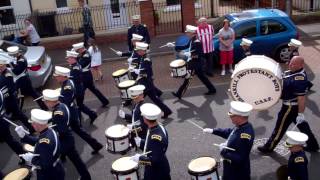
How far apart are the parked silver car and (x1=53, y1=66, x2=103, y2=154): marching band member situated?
3.73 meters

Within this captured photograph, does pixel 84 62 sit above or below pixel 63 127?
above

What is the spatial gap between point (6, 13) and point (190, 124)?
12.0 m

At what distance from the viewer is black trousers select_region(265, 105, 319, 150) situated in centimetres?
855

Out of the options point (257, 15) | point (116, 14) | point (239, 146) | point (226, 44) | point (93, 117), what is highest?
point (257, 15)

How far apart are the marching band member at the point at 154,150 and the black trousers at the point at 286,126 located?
268cm

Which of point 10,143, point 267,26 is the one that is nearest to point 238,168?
point 10,143

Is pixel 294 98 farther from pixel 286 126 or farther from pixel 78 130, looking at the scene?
pixel 78 130

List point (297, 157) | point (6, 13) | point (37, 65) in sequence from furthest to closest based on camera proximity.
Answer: point (6, 13) → point (37, 65) → point (297, 157)

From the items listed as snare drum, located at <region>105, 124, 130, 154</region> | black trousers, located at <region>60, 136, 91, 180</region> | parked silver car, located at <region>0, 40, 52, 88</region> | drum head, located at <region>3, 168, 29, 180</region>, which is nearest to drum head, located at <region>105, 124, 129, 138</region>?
snare drum, located at <region>105, 124, 130, 154</region>

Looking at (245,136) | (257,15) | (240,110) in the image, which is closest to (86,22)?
(257,15)

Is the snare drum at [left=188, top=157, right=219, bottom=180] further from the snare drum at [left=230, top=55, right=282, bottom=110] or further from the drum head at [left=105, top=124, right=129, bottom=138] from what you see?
the snare drum at [left=230, top=55, right=282, bottom=110]

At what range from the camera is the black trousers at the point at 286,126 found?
8.55m

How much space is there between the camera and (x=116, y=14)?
65.0 feet

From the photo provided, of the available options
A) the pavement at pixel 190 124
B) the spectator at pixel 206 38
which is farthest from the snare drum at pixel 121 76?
the spectator at pixel 206 38
